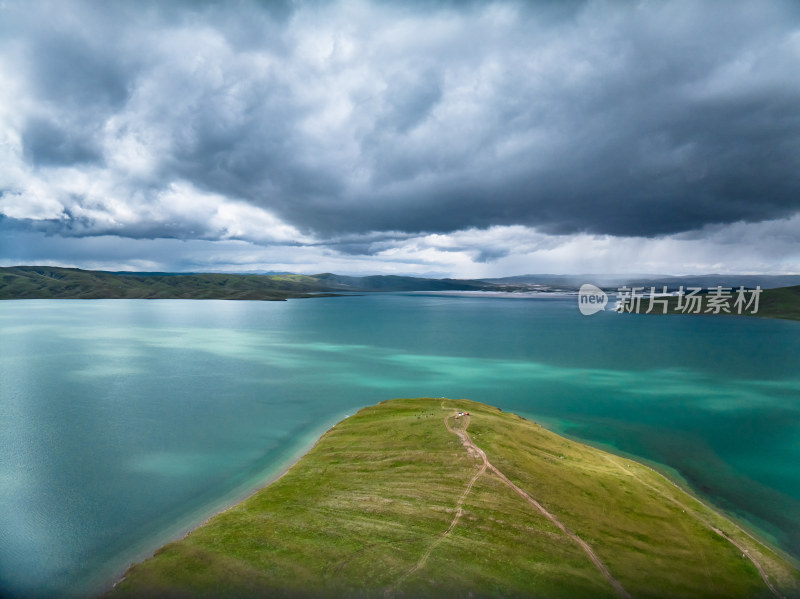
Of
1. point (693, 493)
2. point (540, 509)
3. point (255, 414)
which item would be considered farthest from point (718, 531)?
point (255, 414)

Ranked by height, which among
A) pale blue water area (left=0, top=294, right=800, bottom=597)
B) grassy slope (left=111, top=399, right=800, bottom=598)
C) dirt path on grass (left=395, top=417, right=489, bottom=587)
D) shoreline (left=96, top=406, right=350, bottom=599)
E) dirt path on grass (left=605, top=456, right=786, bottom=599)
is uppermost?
dirt path on grass (left=395, top=417, right=489, bottom=587)

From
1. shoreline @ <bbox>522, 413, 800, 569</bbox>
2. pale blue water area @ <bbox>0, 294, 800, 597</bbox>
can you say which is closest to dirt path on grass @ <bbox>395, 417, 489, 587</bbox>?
shoreline @ <bbox>522, 413, 800, 569</bbox>

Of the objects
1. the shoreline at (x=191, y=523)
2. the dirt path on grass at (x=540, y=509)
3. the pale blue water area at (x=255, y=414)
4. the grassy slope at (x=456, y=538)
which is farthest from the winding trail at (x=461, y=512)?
the pale blue water area at (x=255, y=414)

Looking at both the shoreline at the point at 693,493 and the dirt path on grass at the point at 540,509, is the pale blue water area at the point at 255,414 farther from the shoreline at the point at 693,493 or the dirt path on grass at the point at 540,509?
the dirt path on grass at the point at 540,509

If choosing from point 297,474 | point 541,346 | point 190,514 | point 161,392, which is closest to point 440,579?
point 297,474

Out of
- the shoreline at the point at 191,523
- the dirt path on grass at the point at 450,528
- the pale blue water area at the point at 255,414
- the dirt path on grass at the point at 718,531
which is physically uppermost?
the dirt path on grass at the point at 450,528

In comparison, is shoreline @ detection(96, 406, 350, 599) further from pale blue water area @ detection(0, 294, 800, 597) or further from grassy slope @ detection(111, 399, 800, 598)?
grassy slope @ detection(111, 399, 800, 598)

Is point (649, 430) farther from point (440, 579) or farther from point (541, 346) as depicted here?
point (541, 346)
